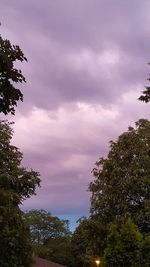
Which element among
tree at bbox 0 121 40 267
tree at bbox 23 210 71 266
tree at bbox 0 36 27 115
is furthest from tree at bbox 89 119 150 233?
tree at bbox 23 210 71 266

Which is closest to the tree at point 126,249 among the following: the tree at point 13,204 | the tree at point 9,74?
the tree at point 13,204

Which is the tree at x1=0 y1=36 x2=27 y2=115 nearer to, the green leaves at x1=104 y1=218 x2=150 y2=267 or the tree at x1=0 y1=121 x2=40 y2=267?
the tree at x1=0 y1=121 x2=40 y2=267

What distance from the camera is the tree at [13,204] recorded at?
3638cm

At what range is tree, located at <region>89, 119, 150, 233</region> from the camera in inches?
2163

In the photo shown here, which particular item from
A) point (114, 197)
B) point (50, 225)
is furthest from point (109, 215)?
point (50, 225)

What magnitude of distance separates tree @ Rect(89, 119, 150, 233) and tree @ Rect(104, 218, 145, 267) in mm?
12883

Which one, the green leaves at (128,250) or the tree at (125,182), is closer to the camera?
the green leaves at (128,250)

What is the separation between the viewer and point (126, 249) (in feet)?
130

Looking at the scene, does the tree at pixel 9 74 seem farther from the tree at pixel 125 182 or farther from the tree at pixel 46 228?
the tree at pixel 46 228

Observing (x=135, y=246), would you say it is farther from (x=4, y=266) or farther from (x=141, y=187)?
(x=141, y=187)

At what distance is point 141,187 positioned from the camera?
55.4m

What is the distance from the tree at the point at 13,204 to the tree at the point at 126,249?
18.6ft

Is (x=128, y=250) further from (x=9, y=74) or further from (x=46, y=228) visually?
(x=46, y=228)

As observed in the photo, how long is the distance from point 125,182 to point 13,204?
1862 centimetres
